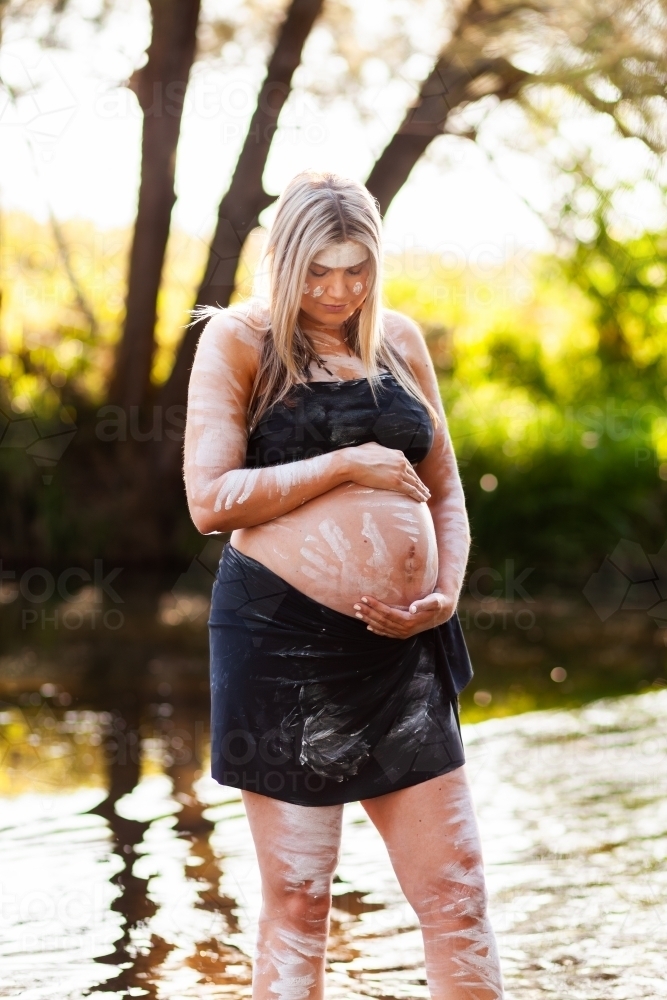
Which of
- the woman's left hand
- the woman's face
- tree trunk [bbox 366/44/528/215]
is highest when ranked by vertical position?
tree trunk [bbox 366/44/528/215]

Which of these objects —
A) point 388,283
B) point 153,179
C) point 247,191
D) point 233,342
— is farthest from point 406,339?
point 153,179

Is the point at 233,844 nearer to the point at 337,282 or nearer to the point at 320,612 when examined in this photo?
the point at 320,612

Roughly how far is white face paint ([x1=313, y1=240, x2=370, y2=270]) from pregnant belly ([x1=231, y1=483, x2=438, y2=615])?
1.27 ft

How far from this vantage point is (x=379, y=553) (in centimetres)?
220

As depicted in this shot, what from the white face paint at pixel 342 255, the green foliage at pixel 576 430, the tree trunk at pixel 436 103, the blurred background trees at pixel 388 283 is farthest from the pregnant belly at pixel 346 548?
the tree trunk at pixel 436 103

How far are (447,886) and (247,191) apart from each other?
22.9ft

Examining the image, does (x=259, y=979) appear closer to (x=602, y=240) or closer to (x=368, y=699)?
(x=368, y=699)

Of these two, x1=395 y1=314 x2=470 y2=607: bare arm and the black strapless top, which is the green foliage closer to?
x1=395 y1=314 x2=470 y2=607: bare arm

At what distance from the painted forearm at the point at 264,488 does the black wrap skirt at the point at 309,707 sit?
0.12 meters

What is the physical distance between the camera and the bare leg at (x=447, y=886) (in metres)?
2.11

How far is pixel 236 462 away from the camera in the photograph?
2189 millimetres

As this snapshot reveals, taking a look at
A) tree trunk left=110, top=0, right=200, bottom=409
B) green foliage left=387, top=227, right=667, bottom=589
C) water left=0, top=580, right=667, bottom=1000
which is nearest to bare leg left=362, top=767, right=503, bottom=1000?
water left=0, top=580, right=667, bottom=1000

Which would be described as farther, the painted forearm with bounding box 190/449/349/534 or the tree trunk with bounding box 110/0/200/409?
the tree trunk with bounding box 110/0/200/409

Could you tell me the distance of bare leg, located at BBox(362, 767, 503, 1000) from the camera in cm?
211
